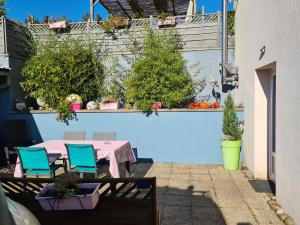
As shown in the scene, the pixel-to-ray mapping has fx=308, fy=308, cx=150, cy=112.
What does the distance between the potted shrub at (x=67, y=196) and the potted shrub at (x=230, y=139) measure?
470cm

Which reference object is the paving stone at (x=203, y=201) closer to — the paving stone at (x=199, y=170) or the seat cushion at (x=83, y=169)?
the paving stone at (x=199, y=170)

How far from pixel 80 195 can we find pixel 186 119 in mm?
5262

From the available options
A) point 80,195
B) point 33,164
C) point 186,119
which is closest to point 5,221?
point 80,195

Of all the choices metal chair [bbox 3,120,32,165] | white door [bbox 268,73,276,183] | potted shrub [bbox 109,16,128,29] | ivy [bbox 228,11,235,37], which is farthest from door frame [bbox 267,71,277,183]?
metal chair [bbox 3,120,32,165]

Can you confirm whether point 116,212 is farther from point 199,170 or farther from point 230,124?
point 230,124

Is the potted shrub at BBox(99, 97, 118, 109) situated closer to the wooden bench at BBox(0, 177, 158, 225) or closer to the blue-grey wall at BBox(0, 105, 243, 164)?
the blue-grey wall at BBox(0, 105, 243, 164)

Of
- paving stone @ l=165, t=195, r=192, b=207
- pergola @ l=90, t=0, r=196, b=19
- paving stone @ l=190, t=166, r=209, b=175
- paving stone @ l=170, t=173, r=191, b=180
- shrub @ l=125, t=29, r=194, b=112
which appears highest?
pergola @ l=90, t=0, r=196, b=19

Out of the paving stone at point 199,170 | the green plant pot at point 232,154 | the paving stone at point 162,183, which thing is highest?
the green plant pot at point 232,154

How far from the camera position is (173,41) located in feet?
28.8

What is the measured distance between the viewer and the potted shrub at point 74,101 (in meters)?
8.34

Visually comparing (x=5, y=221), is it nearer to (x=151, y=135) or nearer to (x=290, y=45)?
(x=290, y=45)

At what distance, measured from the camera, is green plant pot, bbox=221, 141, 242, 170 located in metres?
7.03

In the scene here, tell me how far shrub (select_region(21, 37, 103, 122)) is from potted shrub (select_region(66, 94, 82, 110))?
6.2 inches

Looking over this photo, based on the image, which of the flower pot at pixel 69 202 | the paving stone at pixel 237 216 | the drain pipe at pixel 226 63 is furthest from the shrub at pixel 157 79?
the flower pot at pixel 69 202
